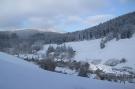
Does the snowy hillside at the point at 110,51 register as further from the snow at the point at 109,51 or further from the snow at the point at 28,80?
the snow at the point at 28,80

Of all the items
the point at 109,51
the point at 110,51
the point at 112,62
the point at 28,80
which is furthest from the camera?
the point at 109,51

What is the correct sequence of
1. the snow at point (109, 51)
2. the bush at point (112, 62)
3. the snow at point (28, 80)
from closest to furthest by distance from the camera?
1. the snow at point (28, 80)
2. the bush at point (112, 62)
3. the snow at point (109, 51)

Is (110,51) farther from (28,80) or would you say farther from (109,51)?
(28,80)

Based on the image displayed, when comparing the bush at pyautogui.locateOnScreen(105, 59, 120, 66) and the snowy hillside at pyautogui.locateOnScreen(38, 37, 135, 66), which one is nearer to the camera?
the bush at pyautogui.locateOnScreen(105, 59, 120, 66)

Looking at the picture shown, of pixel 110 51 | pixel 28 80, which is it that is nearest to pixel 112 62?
pixel 110 51

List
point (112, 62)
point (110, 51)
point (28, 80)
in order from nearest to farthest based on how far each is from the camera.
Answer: point (28, 80) → point (112, 62) → point (110, 51)

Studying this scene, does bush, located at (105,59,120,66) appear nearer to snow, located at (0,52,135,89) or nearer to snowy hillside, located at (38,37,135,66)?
snowy hillside, located at (38,37,135,66)

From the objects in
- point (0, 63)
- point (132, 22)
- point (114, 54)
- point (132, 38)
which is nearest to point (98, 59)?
point (114, 54)

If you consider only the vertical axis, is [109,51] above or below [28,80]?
above

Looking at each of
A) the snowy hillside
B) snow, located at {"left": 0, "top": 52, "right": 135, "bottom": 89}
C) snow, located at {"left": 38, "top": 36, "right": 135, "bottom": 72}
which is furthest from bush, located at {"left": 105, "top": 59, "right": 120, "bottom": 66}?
snow, located at {"left": 0, "top": 52, "right": 135, "bottom": 89}

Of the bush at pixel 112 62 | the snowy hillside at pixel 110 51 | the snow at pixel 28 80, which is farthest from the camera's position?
the snowy hillside at pixel 110 51

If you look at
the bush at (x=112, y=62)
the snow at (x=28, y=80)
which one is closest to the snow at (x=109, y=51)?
the bush at (x=112, y=62)

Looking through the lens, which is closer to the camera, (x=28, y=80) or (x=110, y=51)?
(x=28, y=80)

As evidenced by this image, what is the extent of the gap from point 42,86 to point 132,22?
18315cm
